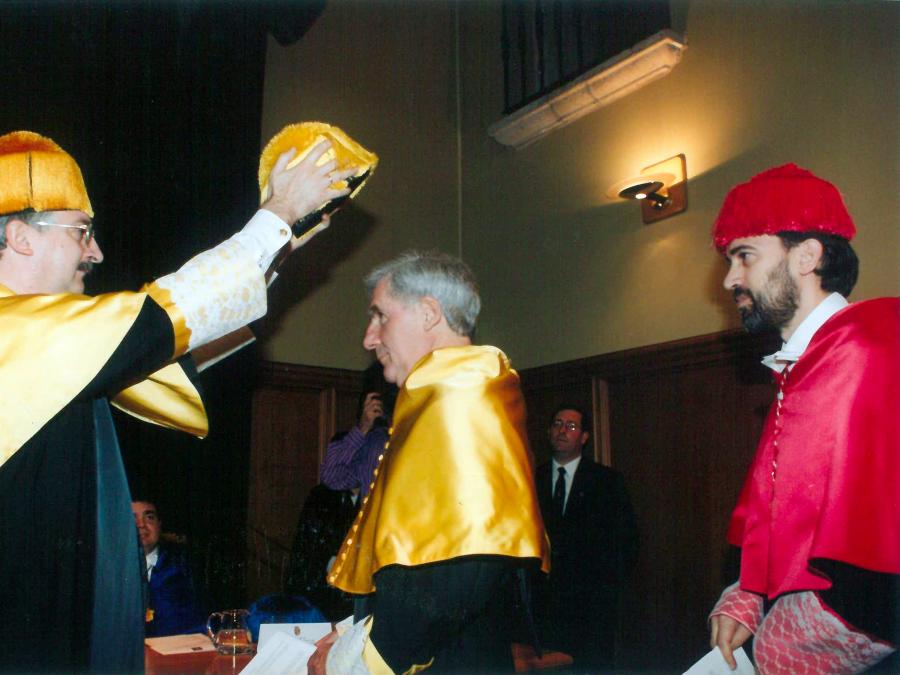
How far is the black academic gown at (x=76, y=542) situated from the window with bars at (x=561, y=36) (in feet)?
15.1

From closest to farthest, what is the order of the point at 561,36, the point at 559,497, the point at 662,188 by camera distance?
the point at 559,497 → the point at 662,188 → the point at 561,36

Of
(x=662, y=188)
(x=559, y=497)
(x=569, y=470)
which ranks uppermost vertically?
(x=662, y=188)

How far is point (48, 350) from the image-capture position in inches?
54.3

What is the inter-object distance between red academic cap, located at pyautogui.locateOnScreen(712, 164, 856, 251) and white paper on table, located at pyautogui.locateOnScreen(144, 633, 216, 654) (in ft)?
5.87

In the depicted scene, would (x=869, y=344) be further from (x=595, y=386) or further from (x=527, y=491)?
(x=595, y=386)

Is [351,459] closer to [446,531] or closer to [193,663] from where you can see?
[193,663]

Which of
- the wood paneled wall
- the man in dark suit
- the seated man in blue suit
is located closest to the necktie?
the man in dark suit

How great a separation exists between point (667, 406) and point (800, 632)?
11.9 feet

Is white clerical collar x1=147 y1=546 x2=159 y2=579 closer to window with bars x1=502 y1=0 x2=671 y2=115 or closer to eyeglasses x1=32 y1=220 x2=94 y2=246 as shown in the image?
A: eyeglasses x1=32 y1=220 x2=94 y2=246

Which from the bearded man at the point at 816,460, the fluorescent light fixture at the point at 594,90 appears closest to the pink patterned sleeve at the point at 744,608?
the bearded man at the point at 816,460

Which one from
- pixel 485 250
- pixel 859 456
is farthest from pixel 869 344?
pixel 485 250

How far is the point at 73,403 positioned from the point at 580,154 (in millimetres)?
4864

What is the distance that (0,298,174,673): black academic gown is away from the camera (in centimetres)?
142

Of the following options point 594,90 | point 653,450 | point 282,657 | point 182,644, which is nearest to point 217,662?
point 282,657
